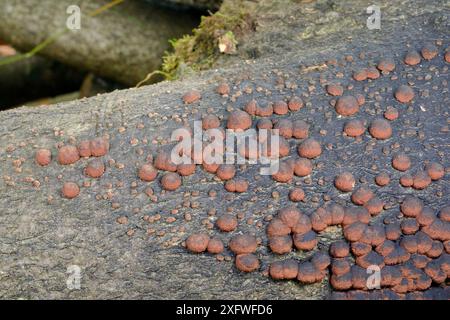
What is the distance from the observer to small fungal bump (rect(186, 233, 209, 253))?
5.88 ft

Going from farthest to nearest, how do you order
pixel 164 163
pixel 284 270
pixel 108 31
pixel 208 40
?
pixel 108 31
pixel 208 40
pixel 164 163
pixel 284 270

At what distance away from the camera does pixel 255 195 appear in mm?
1857

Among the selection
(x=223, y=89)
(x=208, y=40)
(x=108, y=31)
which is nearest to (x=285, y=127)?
(x=223, y=89)

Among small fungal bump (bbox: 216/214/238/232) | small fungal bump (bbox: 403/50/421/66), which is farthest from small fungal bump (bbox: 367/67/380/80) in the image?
small fungal bump (bbox: 216/214/238/232)

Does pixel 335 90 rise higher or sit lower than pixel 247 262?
higher

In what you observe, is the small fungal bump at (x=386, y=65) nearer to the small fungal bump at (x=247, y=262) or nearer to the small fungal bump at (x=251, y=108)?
the small fungal bump at (x=251, y=108)

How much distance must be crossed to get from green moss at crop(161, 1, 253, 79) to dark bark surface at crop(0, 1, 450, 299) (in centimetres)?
47

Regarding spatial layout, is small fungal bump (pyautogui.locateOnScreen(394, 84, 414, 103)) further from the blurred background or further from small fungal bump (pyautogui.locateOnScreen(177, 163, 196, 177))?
the blurred background

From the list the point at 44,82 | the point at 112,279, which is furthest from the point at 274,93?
the point at 44,82

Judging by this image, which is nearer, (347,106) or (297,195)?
(297,195)

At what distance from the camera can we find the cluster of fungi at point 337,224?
1.78m

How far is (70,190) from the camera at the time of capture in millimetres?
1840

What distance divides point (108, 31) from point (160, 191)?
2.35 m

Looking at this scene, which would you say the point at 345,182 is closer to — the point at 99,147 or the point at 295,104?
the point at 295,104
